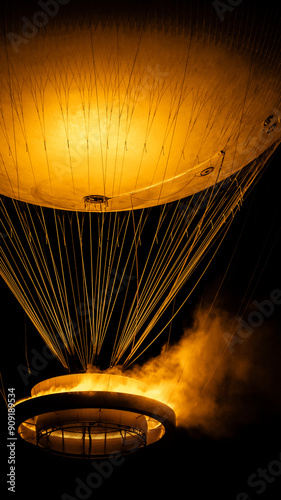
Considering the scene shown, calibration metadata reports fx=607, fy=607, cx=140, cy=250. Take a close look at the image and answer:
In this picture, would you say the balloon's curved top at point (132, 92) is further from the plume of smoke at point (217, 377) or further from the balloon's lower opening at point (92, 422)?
the plume of smoke at point (217, 377)

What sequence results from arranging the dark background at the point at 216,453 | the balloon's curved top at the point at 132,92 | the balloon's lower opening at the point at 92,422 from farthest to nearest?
the dark background at the point at 216,453 < the balloon's lower opening at the point at 92,422 < the balloon's curved top at the point at 132,92

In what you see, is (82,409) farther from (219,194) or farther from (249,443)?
(249,443)

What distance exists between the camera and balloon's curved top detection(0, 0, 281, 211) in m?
8.23

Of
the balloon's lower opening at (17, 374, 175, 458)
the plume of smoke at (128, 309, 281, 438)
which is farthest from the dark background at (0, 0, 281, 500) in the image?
the balloon's lower opening at (17, 374, 175, 458)

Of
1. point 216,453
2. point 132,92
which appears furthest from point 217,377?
point 132,92

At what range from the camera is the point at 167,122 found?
959 cm

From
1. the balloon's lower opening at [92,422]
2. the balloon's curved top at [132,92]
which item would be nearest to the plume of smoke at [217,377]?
the balloon's lower opening at [92,422]

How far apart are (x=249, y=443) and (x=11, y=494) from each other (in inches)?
246

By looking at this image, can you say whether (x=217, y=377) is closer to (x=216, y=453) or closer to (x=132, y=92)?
(x=216, y=453)

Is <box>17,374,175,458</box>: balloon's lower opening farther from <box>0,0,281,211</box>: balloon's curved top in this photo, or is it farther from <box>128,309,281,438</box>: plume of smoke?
<box>128,309,281,438</box>: plume of smoke

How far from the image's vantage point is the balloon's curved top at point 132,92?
8234mm

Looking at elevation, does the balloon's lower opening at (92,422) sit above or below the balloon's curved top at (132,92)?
below

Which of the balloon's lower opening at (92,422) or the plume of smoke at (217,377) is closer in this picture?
the balloon's lower opening at (92,422)

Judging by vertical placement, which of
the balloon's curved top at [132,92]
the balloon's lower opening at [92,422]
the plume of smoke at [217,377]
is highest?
the balloon's curved top at [132,92]
